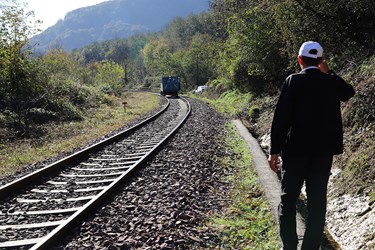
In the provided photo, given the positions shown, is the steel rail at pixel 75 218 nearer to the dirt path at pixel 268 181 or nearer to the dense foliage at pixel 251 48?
the dirt path at pixel 268 181

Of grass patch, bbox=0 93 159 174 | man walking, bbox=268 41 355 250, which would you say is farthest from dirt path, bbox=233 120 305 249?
grass patch, bbox=0 93 159 174

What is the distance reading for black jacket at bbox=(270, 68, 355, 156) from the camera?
11.2 ft

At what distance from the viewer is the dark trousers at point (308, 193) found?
3514 millimetres

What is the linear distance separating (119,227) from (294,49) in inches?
373

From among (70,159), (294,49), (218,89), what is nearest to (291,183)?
(70,159)

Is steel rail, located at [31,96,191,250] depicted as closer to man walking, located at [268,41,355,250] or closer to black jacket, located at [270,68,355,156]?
man walking, located at [268,41,355,250]

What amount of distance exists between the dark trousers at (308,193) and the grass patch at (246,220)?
2.35 ft

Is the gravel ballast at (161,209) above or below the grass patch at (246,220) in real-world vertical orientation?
above

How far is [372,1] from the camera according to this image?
912 centimetres

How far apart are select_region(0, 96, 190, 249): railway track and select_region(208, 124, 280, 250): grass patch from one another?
6.54 ft

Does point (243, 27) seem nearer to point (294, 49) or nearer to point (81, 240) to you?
point (294, 49)

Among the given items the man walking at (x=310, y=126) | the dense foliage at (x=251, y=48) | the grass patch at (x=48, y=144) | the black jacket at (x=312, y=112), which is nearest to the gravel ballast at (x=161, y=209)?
the man walking at (x=310, y=126)

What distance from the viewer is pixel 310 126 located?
3418 mm

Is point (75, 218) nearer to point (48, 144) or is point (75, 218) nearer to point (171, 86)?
→ point (48, 144)
